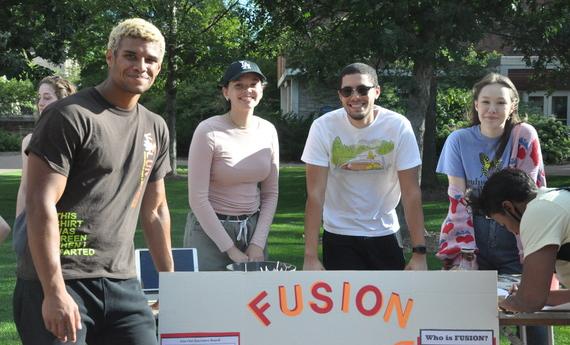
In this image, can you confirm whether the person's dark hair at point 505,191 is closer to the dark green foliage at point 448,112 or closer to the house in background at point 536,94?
the dark green foliage at point 448,112

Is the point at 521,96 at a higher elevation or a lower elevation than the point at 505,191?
higher

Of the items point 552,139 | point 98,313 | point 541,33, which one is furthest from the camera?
point 552,139

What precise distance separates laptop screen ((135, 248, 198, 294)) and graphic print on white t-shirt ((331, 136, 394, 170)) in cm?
93

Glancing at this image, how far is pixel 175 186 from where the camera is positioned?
2003 centimetres

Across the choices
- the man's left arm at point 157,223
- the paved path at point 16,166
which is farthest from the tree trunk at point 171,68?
the man's left arm at point 157,223

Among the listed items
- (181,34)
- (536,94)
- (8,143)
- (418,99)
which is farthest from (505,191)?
(8,143)

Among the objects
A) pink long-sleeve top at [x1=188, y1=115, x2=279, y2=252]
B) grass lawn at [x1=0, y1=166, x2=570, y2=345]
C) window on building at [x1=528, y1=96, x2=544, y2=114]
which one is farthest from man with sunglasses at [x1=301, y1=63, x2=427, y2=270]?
window on building at [x1=528, y1=96, x2=544, y2=114]

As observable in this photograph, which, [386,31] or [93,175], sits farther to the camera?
[386,31]

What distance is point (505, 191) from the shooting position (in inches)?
146

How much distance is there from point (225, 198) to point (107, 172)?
1581 mm

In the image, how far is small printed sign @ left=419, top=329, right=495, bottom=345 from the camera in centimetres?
368

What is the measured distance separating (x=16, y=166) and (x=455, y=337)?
2576 centimetres

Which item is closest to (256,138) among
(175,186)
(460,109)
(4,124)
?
(175,186)

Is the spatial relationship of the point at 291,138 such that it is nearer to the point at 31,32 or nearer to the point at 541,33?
the point at 31,32
